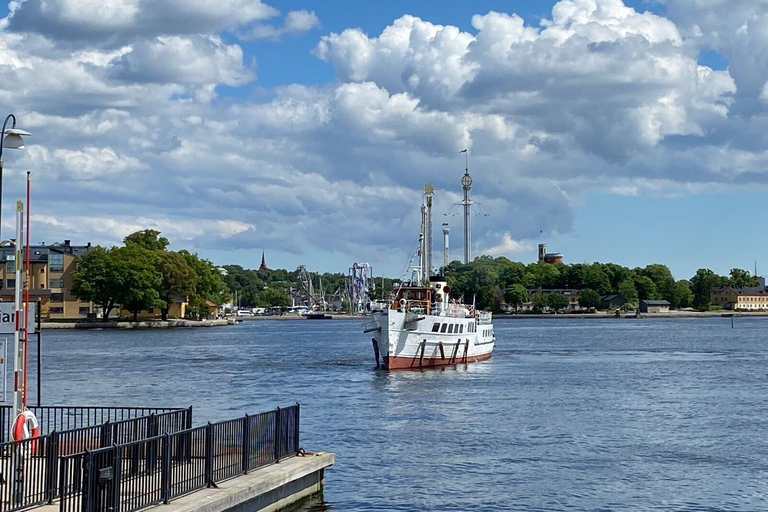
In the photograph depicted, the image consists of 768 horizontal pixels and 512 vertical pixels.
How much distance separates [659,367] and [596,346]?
42.9 metres

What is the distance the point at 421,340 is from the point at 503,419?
3454cm

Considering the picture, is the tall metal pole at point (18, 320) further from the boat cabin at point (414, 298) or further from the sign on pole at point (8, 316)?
the boat cabin at point (414, 298)

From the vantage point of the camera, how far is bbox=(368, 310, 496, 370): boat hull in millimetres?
80062

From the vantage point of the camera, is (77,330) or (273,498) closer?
(273,498)

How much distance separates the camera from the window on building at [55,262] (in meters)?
196

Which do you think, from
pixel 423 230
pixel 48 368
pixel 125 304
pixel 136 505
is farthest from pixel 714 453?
pixel 125 304

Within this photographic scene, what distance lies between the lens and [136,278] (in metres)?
188

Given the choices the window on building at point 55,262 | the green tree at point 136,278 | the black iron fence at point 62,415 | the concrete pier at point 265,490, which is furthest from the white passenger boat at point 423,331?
the window on building at point 55,262

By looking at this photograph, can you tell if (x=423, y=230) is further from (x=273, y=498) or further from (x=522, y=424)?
(x=273, y=498)

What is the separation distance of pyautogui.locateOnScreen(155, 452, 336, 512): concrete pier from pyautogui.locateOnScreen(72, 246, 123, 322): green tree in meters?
164

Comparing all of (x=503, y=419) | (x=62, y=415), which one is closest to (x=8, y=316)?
(x=62, y=415)

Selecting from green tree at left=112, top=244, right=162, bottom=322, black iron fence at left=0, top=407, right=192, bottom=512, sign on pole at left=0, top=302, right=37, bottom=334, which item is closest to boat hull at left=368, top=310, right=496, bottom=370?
black iron fence at left=0, top=407, right=192, bottom=512

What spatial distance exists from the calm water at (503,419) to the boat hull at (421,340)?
1873mm

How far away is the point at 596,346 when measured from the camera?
13050cm
